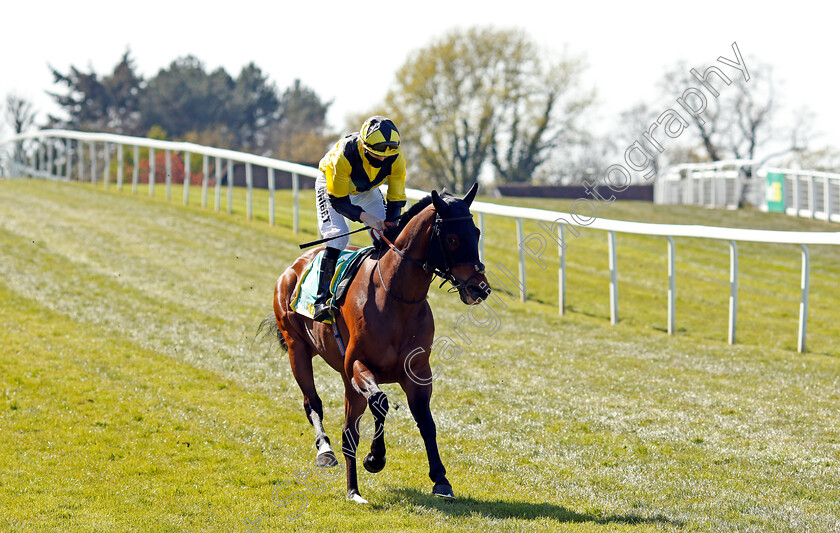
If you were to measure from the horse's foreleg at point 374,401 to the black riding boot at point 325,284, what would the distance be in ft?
1.99

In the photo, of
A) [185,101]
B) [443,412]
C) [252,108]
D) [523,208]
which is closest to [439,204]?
[443,412]

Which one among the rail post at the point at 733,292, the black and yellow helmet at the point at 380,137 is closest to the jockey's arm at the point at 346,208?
the black and yellow helmet at the point at 380,137

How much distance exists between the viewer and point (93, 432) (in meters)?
6.67

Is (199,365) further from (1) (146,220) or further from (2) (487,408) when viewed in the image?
(1) (146,220)

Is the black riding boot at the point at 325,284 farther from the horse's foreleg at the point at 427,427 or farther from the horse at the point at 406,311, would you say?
the horse's foreleg at the point at 427,427

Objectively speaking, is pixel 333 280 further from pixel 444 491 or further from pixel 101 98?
pixel 101 98

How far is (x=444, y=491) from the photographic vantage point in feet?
16.7

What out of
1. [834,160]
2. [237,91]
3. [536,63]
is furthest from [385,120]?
[237,91]

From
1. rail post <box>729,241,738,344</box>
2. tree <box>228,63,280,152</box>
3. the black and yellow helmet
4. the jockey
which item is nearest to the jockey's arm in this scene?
the jockey

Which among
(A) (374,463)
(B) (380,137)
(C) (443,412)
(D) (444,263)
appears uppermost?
(B) (380,137)

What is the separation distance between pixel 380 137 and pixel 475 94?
38484 mm

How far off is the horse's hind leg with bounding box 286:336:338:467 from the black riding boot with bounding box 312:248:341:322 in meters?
0.83

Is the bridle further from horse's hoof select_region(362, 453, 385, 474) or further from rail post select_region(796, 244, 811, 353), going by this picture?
rail post select_region(796, 244, 811, 353)

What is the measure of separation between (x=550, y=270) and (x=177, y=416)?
9.76 metres
